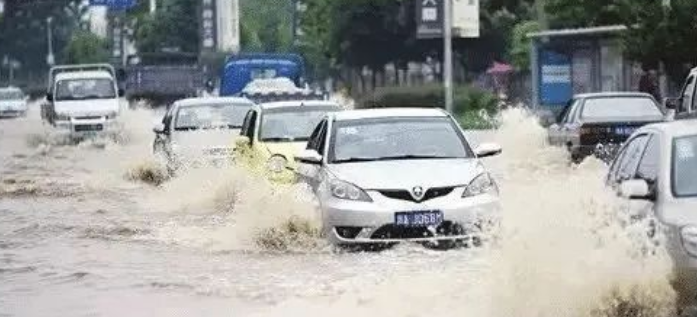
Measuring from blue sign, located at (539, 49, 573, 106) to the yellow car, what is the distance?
21309 mm

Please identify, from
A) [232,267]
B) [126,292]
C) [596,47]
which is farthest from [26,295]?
[596,47]

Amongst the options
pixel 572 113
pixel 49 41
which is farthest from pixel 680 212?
pixel 49 41

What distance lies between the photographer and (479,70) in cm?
7625

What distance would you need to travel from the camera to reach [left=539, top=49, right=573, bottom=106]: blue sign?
44406 millimetres

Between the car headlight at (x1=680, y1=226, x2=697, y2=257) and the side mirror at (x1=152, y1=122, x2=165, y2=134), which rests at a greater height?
the car headlight at (x1=680, y1=226, x2=697, y2=257)

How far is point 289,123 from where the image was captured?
22.6 m

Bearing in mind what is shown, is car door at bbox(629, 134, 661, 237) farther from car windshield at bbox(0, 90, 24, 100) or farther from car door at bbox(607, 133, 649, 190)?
car windshield at bbox(0, 90, 24, 100)

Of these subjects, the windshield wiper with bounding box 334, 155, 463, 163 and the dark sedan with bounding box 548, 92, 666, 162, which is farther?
the dark sedan with bounding box 548, 92, 666, 162

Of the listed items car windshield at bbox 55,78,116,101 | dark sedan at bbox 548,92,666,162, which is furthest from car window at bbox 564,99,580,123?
car windshield at bbox 55,78,116,101

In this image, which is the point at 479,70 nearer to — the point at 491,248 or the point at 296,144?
the point at 296,144

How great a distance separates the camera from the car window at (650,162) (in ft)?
35.9

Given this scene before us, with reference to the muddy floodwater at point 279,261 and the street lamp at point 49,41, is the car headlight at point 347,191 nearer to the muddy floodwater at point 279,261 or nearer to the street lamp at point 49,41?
the muddy floodwater at point 279,261

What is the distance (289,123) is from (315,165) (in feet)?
19.2

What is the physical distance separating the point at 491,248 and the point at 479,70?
64749mm
